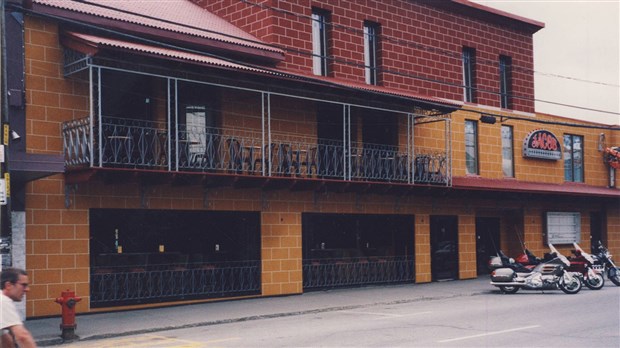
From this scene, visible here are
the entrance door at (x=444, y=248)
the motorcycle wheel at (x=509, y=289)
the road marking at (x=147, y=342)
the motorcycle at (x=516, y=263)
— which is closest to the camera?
the road marking at (x=147, y=342)

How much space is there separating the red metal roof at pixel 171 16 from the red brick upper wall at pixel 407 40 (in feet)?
2.19

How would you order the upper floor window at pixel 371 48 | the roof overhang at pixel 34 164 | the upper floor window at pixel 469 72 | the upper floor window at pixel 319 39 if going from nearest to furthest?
the roof overhang at pixel 34 164
the upper floor window at pixel 319 39
the upper floor window at pixel 371 48
the upper floor window at pixel 469 72

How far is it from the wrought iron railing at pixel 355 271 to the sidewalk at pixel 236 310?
1.29 ft

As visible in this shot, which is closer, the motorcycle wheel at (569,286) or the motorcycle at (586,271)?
the motorcycle wheel at (569,286)

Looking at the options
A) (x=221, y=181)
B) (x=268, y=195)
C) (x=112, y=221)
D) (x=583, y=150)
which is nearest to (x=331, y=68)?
(x=268, y=195)

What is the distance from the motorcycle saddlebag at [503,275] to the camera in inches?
836

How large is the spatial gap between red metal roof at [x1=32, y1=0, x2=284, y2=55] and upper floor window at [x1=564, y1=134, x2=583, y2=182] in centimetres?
1635

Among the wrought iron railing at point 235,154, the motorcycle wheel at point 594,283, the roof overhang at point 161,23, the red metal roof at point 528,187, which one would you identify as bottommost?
the motorcycle wheel at point 594,283

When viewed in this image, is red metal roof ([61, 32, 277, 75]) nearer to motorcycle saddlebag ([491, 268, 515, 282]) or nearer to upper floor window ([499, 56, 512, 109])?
motorcycle saddlebag ([491, 268, 515, 282])

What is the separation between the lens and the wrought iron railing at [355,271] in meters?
23.3

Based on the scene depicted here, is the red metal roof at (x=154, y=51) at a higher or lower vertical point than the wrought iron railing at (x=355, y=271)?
higher

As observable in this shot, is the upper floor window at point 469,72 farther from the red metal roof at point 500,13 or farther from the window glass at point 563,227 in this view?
the window glass at point 563,227

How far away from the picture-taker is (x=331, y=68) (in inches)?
961

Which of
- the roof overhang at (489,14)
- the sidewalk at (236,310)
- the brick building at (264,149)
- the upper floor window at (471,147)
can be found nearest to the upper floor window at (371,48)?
the brick building at (264,149)
